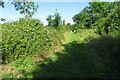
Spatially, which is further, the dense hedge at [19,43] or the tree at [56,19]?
the tree at [56,19]

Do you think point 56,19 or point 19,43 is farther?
point 56,19

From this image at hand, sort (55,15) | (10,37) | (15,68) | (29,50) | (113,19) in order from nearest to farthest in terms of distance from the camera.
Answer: (15,68), (10,37), (29,50), (113,19), (55,15)

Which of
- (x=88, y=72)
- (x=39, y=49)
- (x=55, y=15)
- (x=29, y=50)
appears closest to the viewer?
(x=88, y=72)

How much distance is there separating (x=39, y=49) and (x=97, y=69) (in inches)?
142

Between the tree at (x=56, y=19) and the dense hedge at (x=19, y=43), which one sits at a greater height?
the tree at (x=56, y=19)

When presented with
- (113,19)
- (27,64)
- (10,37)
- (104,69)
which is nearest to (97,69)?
(104,69)

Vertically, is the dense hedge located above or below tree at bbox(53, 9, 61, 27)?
below

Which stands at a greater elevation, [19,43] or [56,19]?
[56,19]

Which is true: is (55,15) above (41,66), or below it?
above

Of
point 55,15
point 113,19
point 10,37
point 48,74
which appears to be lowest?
point 48,74

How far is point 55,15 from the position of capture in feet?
72.1

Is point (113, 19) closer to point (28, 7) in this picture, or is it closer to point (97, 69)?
point (97, 69)

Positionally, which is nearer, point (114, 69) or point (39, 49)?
point (114, 69)

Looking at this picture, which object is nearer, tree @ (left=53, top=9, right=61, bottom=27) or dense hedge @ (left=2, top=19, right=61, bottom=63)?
dense hedge @ (left=2, top=19, right=61, bottom=63)
